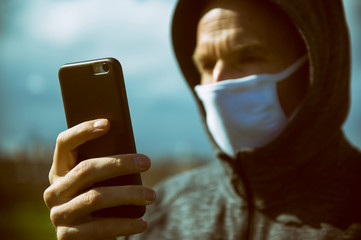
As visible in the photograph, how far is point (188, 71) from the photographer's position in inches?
111

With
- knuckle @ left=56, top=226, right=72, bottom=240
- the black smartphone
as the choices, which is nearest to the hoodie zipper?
the black smartphone

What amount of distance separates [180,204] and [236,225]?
45 centimetres

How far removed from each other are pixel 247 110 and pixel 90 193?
1.17 m

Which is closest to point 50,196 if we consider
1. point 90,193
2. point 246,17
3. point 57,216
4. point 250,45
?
point 57,216

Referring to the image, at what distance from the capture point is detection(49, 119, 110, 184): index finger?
1449mm

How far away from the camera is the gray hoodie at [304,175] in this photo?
6.70 ft

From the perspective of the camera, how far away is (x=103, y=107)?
1.54m

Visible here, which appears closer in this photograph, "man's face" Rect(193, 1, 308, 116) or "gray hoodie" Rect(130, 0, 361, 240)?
"gray hoodie" Rect(130, 0, 361, 240)

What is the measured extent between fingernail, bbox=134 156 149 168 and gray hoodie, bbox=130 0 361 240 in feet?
2.92

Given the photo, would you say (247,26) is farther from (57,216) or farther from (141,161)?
(57,216)

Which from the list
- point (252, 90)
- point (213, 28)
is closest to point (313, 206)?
point (252, 90)

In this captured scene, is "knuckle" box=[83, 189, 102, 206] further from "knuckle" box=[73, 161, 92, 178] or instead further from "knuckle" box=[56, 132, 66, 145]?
"knuckle" box=[56, 132, 66, 145]

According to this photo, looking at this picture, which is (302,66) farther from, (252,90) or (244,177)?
(244,177)

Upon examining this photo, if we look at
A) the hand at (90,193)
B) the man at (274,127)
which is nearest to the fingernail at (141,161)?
the hand at (90,193)
